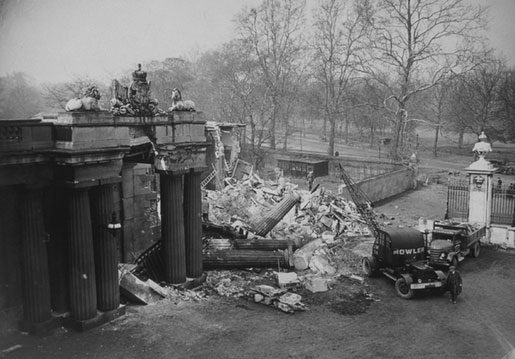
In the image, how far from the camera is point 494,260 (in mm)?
18812

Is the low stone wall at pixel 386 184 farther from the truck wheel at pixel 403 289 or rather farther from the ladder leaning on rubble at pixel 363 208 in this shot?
the truck wheel at pixel 403 289

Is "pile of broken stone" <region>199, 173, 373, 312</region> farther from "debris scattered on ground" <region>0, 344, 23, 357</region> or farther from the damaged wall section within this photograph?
"debris scattered on ground" <region>0, 344, 23, 357</region>

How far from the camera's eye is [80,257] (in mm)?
11109

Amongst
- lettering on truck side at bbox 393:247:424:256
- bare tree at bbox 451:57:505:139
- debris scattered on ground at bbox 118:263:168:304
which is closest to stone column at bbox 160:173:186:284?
debris scattered on ground at bbox 118:263:168:304

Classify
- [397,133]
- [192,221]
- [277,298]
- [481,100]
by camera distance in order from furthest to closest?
[481,100] < [397,133] < [192,221] < [277,298]

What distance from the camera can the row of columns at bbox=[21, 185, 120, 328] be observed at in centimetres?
1065

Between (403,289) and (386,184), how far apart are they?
58.8ft

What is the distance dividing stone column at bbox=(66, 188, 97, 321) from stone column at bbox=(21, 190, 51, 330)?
22.9 inches

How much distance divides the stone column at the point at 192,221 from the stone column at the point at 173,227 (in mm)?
447

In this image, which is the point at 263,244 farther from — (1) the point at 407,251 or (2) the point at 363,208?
(2) the point at 363,208

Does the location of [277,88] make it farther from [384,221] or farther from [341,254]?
[341,254]

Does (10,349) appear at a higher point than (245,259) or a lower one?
lower

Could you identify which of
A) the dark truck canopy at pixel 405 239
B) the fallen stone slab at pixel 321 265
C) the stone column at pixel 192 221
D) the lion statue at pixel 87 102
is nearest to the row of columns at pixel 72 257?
the lion statue at pixel 87 102

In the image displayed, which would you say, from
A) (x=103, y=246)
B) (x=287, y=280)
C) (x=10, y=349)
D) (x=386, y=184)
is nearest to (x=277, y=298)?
(x=287, y=280)
